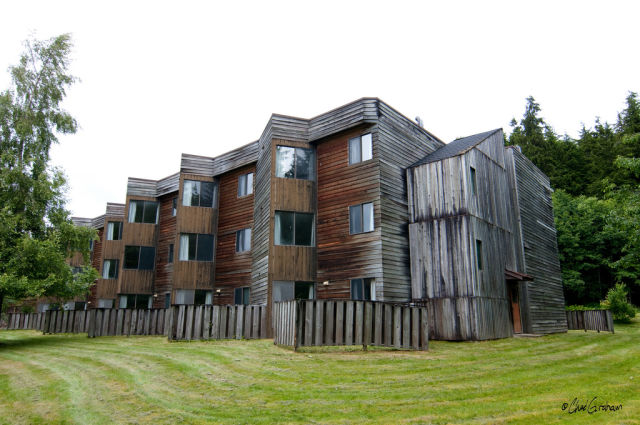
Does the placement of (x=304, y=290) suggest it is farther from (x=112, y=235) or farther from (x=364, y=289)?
(x=112, y=235)

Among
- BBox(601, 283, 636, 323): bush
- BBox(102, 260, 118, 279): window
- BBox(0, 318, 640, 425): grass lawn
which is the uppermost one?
BBox(102, 260, 118, 279): window

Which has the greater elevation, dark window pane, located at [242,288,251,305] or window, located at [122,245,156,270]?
window, located at [122,245,156,270]

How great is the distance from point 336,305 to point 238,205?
14.1 meters

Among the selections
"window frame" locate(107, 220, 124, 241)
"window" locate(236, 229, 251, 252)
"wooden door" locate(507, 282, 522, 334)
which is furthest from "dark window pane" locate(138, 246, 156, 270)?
"wooden door" locate(507, 282, 522, 334)

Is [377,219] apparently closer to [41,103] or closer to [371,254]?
[371,254]

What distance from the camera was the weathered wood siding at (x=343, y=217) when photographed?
67.2 ft

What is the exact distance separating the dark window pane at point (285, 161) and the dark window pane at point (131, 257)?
1527 centimetres

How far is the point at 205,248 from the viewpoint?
2752 centimetres

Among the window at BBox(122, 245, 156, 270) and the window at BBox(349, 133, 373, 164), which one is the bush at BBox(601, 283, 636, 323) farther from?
the window at BBox(122, 245, 156, 270)

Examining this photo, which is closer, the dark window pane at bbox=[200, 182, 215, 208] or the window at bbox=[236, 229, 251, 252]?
the window at bbox=[236, 229, 251, 252]

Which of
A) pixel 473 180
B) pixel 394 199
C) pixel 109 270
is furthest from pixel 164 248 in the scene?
pixel 473 180

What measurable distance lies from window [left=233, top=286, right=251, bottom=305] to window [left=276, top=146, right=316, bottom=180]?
260 inches

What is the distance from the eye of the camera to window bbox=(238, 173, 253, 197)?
26594 mm

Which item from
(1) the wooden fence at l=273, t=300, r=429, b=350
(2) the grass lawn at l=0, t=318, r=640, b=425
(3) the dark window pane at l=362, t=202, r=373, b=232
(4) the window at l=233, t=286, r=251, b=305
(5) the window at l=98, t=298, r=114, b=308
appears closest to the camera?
(2) the grass lawn at l=0, t=318, r=640, b=425
